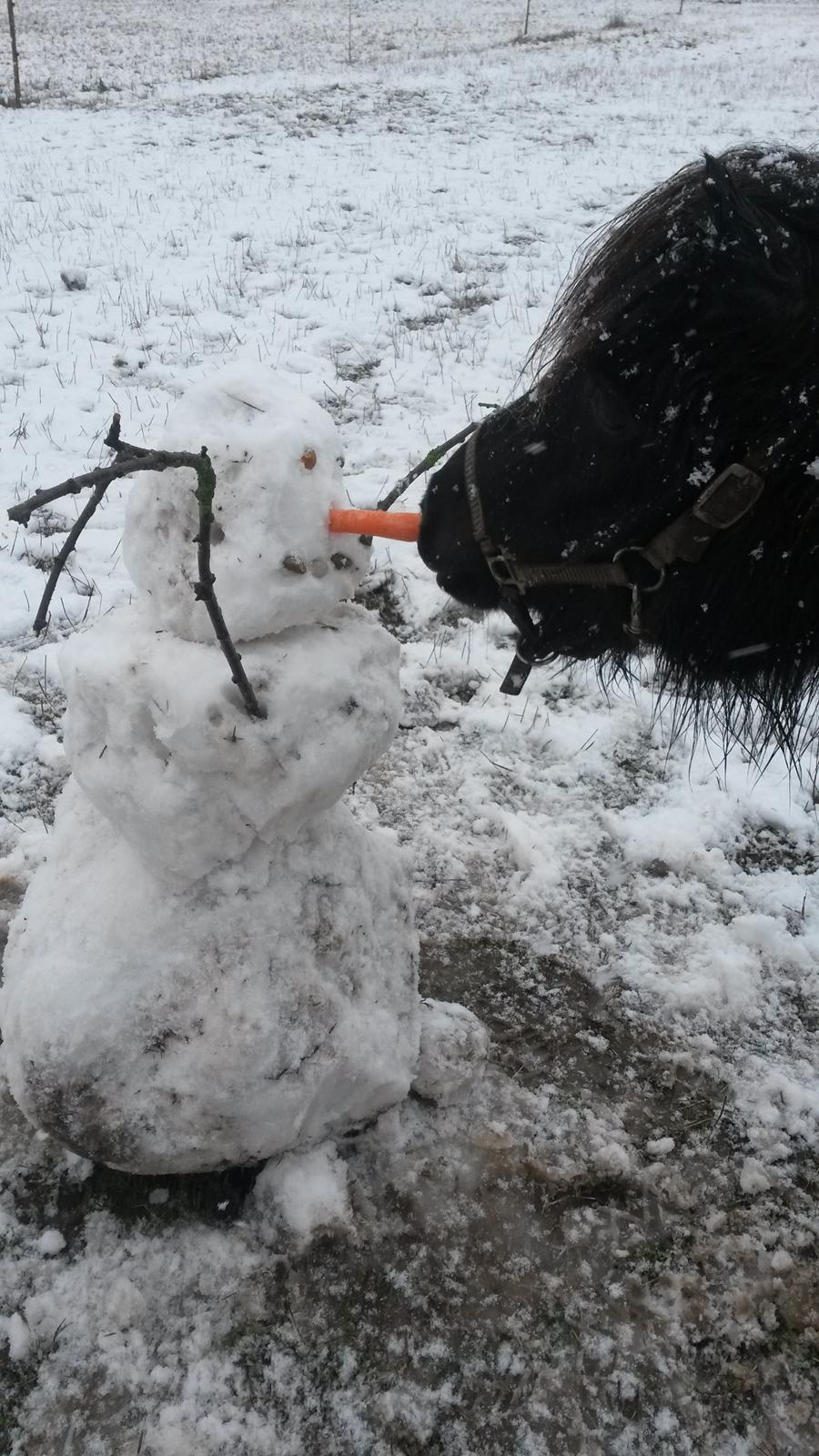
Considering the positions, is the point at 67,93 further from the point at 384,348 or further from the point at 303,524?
the point at 303,524

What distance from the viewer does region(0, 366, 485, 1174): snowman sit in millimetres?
Result: 1609

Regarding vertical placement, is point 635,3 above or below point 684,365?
above

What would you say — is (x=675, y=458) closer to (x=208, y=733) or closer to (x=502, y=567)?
(x=502, y=567)

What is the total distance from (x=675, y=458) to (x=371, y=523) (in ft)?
2.00

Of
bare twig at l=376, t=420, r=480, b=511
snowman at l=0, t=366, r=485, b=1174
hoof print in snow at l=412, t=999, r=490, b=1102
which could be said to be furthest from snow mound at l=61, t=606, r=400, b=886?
hoof print in snow at l=412, t=999, r=490, b=1102

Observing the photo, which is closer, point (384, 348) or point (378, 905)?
point (378, 905)

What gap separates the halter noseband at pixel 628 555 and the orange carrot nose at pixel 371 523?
17 cm

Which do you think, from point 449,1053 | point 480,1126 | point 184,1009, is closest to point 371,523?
point 184,1009

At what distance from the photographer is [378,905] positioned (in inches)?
83.9

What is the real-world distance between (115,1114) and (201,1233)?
41 cm

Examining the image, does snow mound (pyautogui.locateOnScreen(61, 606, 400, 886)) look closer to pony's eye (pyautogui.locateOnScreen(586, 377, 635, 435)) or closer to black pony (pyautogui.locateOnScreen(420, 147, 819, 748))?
black pony (pyautogui.locateOnScreen(420, 147, 819, 748))

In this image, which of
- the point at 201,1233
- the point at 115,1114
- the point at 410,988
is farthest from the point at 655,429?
the point at 201,1233

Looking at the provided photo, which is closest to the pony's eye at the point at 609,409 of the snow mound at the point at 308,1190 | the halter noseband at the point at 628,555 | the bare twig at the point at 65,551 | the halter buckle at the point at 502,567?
the halter noseband at the point at 628,555

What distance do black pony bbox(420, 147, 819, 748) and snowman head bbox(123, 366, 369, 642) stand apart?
34 cm
